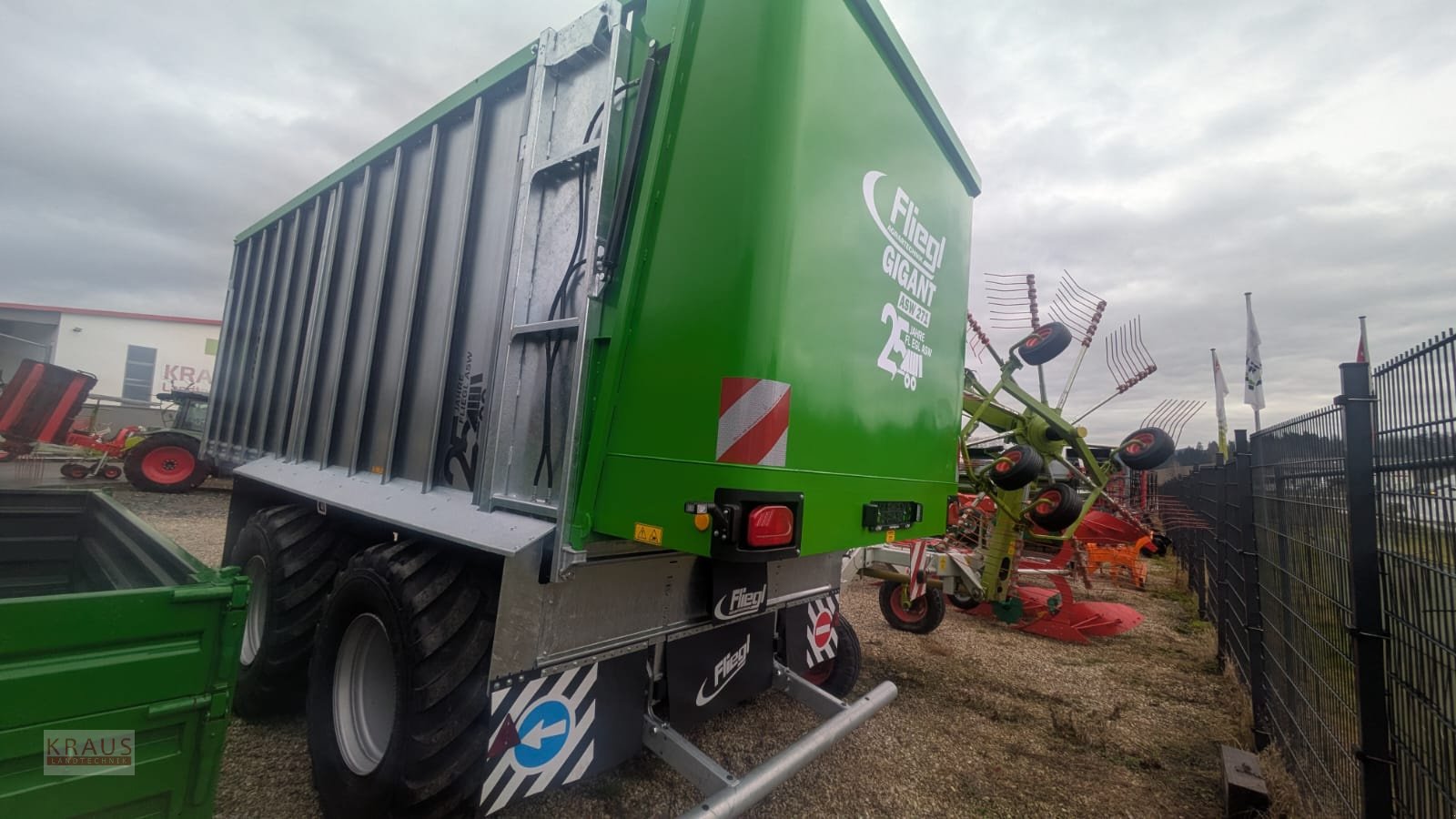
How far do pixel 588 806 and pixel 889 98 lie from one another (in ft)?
10.8

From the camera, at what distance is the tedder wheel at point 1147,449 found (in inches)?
223

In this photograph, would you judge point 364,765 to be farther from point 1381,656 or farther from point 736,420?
point 1381,656

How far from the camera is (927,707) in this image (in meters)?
4.14

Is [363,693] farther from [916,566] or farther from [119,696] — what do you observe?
[916,566]

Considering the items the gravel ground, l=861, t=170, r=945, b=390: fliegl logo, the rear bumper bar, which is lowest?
the gravel ground

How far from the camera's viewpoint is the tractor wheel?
11.5 m

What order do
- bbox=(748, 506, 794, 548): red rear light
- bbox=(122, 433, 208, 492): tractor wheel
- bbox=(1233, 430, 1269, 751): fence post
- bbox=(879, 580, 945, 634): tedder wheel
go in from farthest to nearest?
bbox=(122, 433, 208, 492): tractor wheel → bbox=(879, 580, 945, 634): tedder wheel → bbox=(1233, 430, 1269, 751): fence post → bbox=(748, 506, 794, 548): red rear light

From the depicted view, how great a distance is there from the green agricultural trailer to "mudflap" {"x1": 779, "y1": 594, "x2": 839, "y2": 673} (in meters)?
0.06

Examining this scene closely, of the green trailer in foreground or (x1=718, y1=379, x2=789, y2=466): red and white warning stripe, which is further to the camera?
(x1=718, y1=379, x2=789, y2=466): red and white warning stripe

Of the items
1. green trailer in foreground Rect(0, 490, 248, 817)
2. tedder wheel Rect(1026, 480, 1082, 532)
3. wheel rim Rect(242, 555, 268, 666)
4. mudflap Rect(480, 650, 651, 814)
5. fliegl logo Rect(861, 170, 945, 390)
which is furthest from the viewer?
tedder wheel Rect(1026, 480, 1082, 532)

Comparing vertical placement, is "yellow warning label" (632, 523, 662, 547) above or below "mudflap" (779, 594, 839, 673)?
above

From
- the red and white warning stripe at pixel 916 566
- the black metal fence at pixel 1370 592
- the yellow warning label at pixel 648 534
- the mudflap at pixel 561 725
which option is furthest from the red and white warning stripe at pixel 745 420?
the red and white warning stripe at pixel 916 566

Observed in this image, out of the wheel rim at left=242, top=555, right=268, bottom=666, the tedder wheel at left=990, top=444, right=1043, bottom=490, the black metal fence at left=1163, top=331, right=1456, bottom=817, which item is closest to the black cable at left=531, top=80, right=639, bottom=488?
the wheel rim at left=242, top=555, right=268, bottom=666

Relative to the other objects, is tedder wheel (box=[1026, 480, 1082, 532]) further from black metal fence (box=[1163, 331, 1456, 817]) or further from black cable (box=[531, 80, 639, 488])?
black cable (box=[531, 80, 639, 488])
